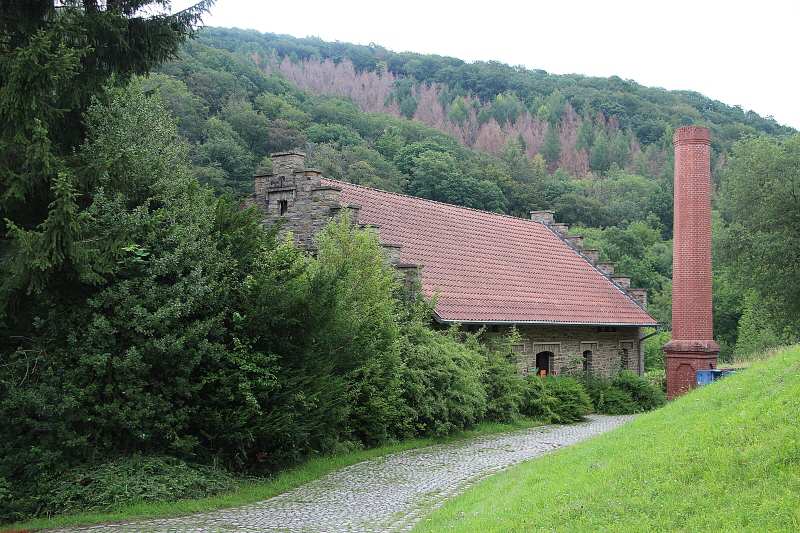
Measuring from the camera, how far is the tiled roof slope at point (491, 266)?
19906 mm

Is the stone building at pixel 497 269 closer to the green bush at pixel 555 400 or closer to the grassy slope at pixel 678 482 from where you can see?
the green bush at pixel 555 400

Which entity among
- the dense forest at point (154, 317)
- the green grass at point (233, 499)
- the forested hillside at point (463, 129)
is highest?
the forested hillside at point (463, 129)

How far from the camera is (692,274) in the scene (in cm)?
2209

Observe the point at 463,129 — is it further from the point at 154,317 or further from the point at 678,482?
the point at 678,482

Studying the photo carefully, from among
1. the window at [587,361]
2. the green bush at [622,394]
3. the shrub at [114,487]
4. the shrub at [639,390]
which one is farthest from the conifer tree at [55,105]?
the shrub at [639,390]

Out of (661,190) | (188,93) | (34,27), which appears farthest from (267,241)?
(661,190)

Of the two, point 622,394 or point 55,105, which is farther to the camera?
point 622,394

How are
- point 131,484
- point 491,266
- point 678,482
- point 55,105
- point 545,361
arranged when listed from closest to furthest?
point 678,482, point 131,484, point 55,105, point 545,361, point 491,266

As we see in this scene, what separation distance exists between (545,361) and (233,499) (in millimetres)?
14386

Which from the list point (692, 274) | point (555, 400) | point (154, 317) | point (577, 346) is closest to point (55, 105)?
point (154, 317)

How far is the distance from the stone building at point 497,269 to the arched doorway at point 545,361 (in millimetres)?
33

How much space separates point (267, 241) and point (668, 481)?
24.1ft

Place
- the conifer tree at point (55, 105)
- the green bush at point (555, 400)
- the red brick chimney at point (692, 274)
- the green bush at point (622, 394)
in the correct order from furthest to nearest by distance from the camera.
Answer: the green bush at point (622, 394) → the red brick chimney at point (692, 274) → the green bush at point (555, 400) → the conifer tree at point (55, 105)

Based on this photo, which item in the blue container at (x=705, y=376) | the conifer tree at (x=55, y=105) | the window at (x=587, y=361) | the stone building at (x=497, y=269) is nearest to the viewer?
the conifer tree at (x=55, y=105)
